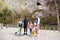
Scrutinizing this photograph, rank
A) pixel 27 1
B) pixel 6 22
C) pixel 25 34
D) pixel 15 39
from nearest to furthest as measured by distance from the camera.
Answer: pixel 15 39, pixel 25 34, pixel 6 22, pixel 27 1

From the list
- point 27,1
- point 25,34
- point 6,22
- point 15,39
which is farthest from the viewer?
point 27,1

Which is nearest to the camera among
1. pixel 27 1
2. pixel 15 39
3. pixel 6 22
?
pixel 15 39

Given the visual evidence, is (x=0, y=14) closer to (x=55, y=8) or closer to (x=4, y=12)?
(x=4, y=12)

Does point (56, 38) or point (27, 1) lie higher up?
point (27, 1)

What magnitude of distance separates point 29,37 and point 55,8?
13636 millimetres

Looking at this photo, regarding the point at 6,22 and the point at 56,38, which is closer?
the point at 56,38

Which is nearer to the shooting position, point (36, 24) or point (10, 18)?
point (36, 24)

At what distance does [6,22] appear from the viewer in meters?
29.9

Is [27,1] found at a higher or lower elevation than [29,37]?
higher

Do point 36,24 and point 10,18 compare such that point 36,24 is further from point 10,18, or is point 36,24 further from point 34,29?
point 10,18

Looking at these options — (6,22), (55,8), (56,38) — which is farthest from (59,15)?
(56,38)

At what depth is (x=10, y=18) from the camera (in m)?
31.4

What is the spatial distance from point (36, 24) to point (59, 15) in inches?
537

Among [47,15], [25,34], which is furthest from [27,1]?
[25,34]
